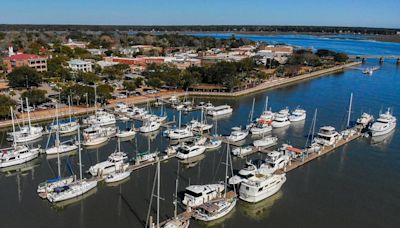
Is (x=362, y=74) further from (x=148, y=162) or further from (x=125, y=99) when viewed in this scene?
(x=148, y=162)

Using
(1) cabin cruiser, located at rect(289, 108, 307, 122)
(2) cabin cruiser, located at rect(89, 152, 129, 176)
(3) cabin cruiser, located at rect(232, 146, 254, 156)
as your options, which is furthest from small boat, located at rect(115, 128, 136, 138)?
(1) cabin cruiser, located at rect(289, 108, 307, 122)

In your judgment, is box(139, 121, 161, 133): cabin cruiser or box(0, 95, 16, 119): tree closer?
box(139, 121, 161, 133): cabin cruiser

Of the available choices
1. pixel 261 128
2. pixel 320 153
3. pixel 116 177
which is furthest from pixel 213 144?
pixel 116 177

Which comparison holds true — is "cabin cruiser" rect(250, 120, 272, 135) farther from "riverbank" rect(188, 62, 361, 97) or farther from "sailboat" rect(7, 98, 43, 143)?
"sailboat" rect(7, 98, 43, 143)

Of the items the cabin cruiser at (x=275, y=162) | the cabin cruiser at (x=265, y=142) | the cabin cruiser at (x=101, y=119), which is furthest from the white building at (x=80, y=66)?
the cabin cruiser at (x=275, y=162)

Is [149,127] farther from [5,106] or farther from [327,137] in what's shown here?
[327,137]

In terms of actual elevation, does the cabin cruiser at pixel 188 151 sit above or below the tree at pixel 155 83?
below

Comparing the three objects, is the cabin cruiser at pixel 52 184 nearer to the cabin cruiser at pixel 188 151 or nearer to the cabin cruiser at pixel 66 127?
the cabin cruiser at pixel 188 151
